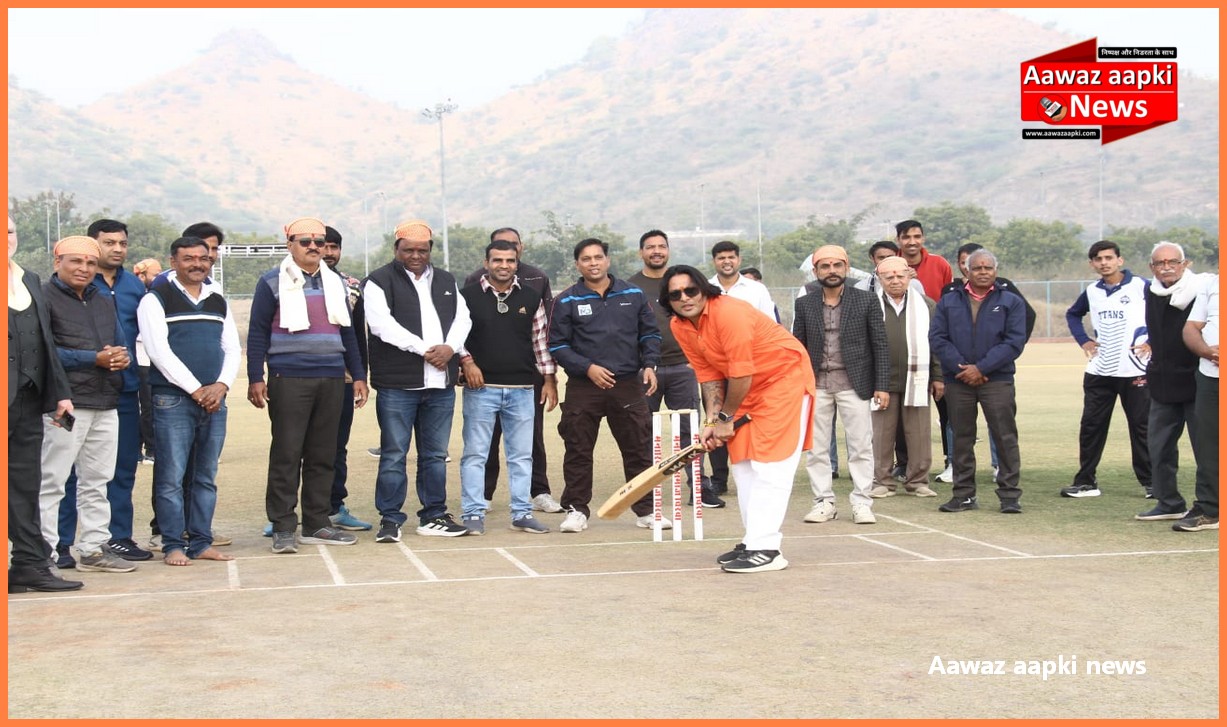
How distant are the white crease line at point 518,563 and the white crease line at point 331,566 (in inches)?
39.2

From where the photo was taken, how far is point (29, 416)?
23.6 feet

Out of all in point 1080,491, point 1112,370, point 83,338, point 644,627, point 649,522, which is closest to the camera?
point 644,627

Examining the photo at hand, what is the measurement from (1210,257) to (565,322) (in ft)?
192

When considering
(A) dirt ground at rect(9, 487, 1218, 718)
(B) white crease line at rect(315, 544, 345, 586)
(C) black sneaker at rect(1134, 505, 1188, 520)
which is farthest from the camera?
(C) black sneaker at rect(1134, 505, 1188, 520)

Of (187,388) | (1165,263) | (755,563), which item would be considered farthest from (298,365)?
(1165,263)

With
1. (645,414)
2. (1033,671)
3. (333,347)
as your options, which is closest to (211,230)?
(333,347)

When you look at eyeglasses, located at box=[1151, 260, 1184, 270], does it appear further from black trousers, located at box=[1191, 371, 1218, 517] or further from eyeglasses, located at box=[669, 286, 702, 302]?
eyeglasses, located at box=[669, 286, 702, 302]

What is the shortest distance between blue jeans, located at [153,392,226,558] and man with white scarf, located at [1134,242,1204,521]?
6.13 metres

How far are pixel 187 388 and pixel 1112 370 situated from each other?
23.2 feet

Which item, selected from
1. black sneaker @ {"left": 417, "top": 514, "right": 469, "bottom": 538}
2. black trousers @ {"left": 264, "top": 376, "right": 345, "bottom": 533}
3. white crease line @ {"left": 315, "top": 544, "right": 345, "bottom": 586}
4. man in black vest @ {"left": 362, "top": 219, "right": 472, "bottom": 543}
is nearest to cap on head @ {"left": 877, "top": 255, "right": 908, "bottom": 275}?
man in black vest @ {"left": 362, "top": 219, "right": 472, "bottom": 543}

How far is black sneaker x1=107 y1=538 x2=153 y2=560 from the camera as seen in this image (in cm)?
812

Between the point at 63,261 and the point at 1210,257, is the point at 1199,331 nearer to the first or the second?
the point at 63,261

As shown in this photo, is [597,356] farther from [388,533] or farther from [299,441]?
[299,441]

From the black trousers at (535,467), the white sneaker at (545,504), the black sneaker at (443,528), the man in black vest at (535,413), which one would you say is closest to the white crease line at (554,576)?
the black sneaker at (443,528)
